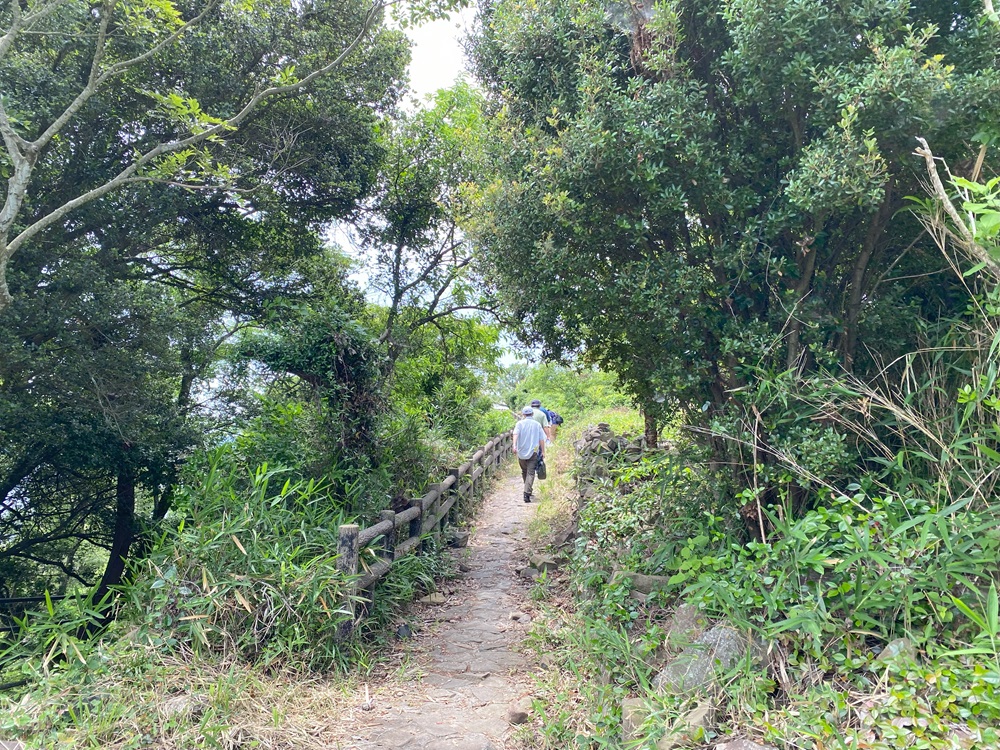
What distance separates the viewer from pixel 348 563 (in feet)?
15.4

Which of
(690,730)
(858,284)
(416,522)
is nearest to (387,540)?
(416,522)

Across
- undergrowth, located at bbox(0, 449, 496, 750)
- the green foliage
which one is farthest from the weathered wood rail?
the green foliage

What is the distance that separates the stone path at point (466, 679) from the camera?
375 cm

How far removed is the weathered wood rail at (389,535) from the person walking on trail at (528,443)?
3.26 feet

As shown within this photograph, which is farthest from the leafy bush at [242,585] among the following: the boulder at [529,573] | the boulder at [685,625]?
the boulder at [529,573]

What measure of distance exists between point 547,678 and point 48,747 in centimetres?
304

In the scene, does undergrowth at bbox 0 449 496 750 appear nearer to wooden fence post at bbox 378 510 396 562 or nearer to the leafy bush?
the leafy bush

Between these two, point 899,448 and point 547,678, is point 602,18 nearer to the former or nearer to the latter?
point 899,448

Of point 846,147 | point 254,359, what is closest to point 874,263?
point 846,147

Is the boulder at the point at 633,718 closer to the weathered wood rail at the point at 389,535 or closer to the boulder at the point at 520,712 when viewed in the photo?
the boulder at the point at 520,712

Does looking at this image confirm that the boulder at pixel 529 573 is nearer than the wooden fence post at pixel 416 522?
No

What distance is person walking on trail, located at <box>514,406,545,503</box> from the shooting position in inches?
407

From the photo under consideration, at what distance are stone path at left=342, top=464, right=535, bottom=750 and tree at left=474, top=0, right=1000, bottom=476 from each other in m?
2.52

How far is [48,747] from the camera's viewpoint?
3207 mm
